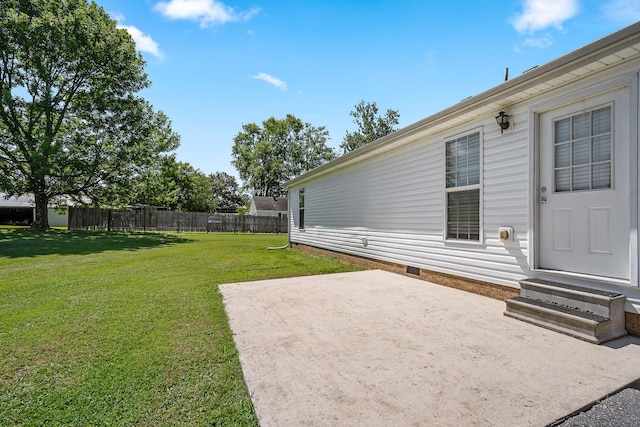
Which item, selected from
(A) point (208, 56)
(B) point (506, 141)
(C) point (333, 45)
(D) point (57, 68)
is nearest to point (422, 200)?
(B) point (506, 141)

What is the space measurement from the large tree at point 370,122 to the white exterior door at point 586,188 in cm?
2408

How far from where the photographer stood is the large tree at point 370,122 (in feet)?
88.9

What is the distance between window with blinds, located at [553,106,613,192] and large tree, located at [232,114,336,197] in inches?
1176

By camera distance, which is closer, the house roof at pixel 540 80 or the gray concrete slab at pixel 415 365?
the gray concrete slab at pixel 415 365

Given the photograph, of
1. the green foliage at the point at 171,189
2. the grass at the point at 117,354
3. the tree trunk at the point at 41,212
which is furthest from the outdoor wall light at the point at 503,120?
the tree trunk at the point at 41,212

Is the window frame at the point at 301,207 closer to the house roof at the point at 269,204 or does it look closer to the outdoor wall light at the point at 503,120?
the outdoor wall light at the point at 503,120

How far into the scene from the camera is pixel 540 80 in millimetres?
3334

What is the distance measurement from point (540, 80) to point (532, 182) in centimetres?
113

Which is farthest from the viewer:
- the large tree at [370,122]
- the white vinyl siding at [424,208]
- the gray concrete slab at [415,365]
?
the large tree at [370,122]

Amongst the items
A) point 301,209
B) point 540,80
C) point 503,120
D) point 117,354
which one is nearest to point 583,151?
point 540,80

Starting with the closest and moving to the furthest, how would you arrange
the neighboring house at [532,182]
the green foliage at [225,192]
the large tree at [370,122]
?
1. the neighboring house at [532,182]
2. the large tree at [370,122]
3. the green foliage at [225,192]

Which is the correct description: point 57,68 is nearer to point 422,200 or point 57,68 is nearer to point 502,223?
point 422,200

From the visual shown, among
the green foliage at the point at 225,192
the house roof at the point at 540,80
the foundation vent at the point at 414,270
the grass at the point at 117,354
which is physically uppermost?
the green foliage at the point at 225,192

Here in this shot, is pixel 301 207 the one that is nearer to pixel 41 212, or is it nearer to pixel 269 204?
pixel 41 212
